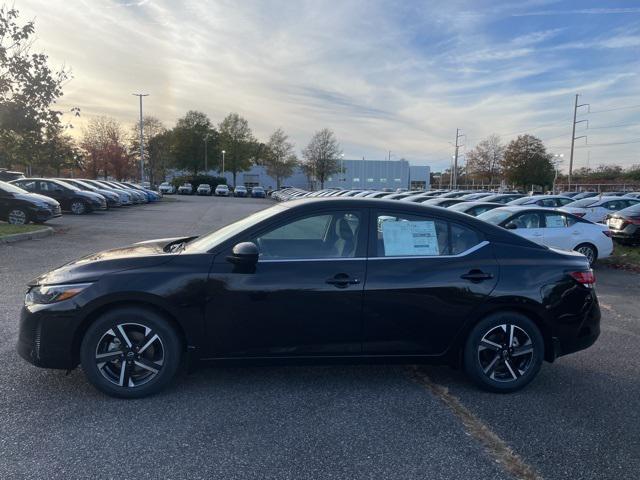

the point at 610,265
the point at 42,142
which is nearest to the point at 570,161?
the point at 610,265

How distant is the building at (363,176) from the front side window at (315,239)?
275ft

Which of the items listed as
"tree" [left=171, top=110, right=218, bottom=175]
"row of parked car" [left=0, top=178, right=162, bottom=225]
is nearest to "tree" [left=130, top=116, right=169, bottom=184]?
"tree" [left=171, top=110, right=218, bottom=175]

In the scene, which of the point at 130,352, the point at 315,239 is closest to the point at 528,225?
the point at 315,239

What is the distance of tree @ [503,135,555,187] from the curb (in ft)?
183

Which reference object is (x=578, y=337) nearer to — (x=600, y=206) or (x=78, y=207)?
(x=600, y=206)

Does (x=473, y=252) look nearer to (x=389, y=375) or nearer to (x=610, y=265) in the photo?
(x=389, y=375)

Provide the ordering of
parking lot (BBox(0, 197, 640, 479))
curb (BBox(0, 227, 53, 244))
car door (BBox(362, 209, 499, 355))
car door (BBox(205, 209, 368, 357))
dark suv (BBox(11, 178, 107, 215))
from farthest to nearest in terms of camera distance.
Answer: dark suv (BBox(11, 178, 107, 215)) → curb (BBox(0, 227, 53, 244)) → car door (BBox(362, 209, 499, 355)) → car door (BBox(205, 209, 368, 357)) → parking lot (BBox(0, 197, 640, 479))

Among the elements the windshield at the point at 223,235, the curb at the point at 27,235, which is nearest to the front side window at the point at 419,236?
the windshield at the point at 223,235

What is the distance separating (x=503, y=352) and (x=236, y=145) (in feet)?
276

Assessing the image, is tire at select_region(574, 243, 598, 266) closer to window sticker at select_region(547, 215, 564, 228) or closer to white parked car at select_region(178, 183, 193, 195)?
window sticker at select_region(547, 215, 564, 228)

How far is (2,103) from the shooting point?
14141 mm

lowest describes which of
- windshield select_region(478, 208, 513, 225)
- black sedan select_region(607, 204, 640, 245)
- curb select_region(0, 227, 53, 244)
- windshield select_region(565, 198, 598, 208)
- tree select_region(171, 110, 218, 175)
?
curb select_region(0, 227, 53, 244)

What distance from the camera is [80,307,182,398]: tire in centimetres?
358

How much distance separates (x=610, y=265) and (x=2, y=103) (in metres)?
17.1
